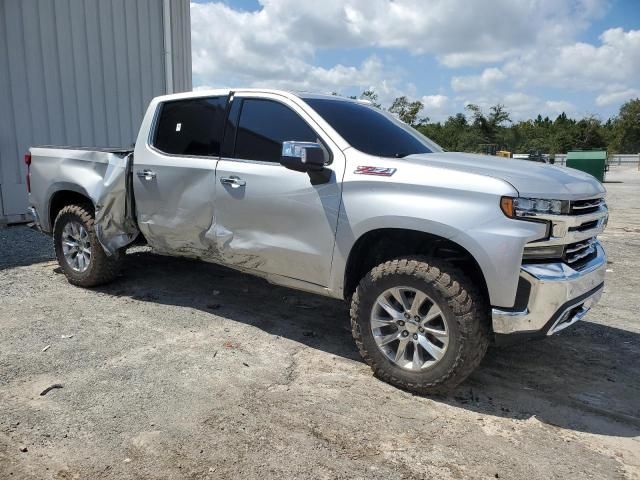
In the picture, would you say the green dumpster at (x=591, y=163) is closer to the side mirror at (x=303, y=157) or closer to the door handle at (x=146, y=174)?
the door handle at (x=146, y=174)

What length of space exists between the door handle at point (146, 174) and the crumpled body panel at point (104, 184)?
0.75 ft

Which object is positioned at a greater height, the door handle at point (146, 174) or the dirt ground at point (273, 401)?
the door handle at point (146, 174)

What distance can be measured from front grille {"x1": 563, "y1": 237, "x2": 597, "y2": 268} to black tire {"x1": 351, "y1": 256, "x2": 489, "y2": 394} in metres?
0.58

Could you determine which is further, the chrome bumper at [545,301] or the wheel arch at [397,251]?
the wheel arch at [397,251]

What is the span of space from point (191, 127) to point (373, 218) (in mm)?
2140

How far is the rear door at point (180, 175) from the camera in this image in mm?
4531

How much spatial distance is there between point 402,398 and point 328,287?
0.92 m

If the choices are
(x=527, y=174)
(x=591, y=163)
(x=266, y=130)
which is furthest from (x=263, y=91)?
(x=591, y=163)

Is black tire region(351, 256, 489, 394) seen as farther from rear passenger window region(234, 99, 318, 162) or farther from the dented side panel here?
the dented side panel

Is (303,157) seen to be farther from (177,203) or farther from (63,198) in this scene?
(63,198)

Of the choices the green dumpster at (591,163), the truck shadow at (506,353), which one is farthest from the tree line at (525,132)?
the truck shadow at (506,353)

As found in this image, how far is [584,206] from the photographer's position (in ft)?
11.1

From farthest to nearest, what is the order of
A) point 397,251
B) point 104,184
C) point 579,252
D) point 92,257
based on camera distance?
point 92,257, point 104,184, point 397,251, point 579,252

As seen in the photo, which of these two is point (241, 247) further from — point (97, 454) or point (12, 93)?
point (12, 93)
